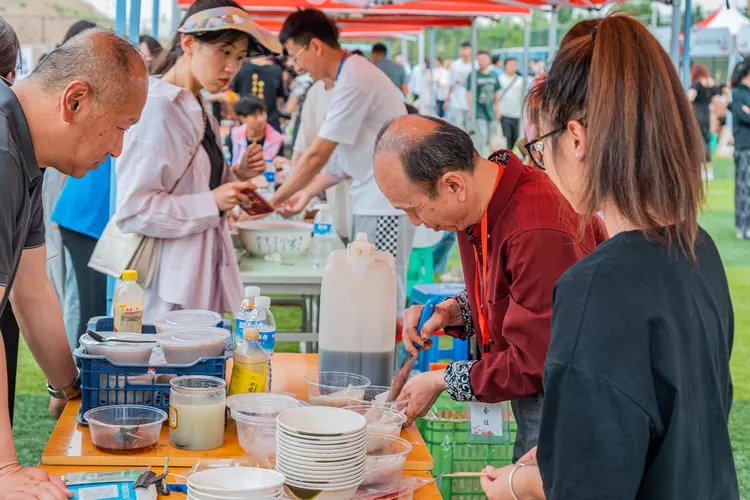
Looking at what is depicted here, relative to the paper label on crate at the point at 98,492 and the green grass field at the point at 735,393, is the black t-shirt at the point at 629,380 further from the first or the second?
the paper label on crate at the point at 98,492

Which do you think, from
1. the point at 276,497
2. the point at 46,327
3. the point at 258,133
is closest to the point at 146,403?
the point at 46,327

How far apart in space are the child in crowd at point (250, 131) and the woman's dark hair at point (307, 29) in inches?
115

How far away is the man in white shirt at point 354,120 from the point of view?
14.9 feet

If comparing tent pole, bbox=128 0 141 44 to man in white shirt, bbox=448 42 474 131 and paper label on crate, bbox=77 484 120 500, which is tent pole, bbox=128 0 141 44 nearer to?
paper label on crate, bbox=77 484 120 500

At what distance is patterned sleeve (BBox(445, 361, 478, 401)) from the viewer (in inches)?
81.7

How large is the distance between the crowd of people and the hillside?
1842 centimetres

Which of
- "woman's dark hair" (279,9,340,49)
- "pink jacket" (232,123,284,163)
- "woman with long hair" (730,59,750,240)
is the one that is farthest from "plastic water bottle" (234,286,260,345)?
"woman with long hair" (730,59,750,240)

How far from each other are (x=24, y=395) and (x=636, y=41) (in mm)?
4483

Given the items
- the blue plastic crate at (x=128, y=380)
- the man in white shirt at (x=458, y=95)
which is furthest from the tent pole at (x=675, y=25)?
the man in white shirt at (x=458, y=95)

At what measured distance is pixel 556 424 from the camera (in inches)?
50.8

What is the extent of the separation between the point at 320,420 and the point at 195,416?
336mm

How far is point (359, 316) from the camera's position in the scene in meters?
2.43

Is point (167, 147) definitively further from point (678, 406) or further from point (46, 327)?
point (678, 406)

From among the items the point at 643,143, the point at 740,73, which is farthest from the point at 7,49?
the point at 740,73
